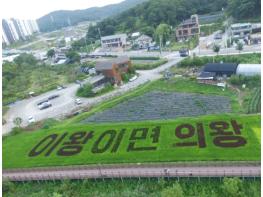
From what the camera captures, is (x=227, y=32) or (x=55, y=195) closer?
(x=55, y=195)

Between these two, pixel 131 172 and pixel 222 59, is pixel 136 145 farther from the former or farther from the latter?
pixel 222 59

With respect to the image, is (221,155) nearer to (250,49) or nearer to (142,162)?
(142,162)

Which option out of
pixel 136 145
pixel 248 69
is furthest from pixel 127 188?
pixel 248 69

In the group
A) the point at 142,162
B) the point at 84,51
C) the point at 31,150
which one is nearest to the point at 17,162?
the point at 31,150

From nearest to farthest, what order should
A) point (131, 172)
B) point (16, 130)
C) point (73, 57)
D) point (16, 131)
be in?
point (131, 172)
point (16, 131)
point (16, 130)
point (73, 57)

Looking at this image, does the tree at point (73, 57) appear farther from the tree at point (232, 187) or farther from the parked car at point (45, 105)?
the tree at point (232, 187)

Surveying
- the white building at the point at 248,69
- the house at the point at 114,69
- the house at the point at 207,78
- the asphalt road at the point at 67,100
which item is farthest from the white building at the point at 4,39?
the white building at the point at 248,69

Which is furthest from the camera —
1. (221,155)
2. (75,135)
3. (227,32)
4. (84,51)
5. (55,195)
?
(84,51)
